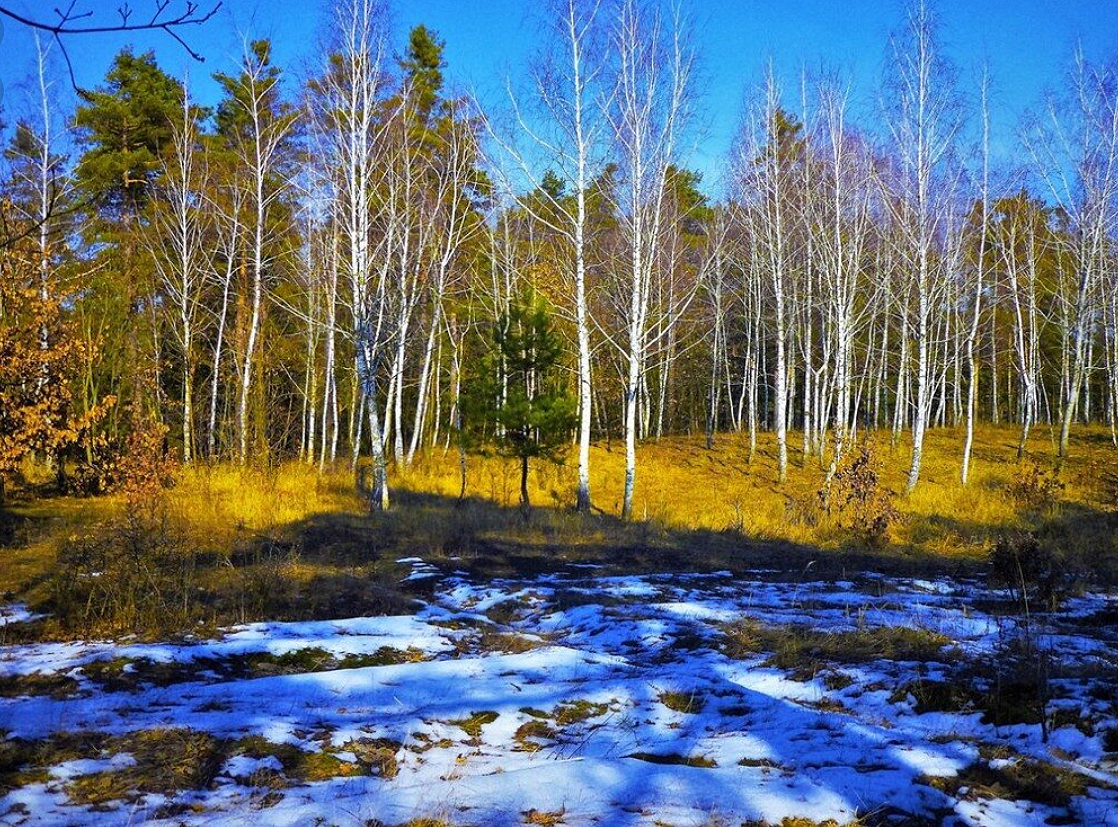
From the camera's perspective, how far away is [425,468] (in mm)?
22484

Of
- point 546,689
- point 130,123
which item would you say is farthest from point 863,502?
point 130,123

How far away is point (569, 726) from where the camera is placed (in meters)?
3.92

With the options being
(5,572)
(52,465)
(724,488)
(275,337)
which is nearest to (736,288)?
(724,488)

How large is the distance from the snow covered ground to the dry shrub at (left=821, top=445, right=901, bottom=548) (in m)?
6.31

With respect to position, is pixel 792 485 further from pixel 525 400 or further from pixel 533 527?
pixel 533 527

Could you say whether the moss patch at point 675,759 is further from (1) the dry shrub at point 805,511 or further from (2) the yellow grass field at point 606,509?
(1) the dry shrub at point 805,511

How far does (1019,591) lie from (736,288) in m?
26.6

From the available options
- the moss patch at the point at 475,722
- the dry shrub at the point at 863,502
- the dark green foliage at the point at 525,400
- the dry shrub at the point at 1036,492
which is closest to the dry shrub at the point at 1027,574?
the dry shrub at the point at 863,502

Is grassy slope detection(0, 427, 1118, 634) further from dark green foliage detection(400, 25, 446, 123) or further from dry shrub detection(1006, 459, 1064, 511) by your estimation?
dark green foliage detection(400, 25, 446, 123)

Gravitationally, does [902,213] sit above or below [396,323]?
above

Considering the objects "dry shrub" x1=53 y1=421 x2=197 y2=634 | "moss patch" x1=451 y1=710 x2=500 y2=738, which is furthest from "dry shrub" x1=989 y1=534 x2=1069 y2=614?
"dry shrub" x1=53 y1=421 x2=197 y2=634

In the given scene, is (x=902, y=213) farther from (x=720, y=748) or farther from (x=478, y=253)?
(x=720, y=748)

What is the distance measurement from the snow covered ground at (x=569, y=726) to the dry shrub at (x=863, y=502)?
631cm

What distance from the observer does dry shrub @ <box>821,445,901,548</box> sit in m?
12.6
